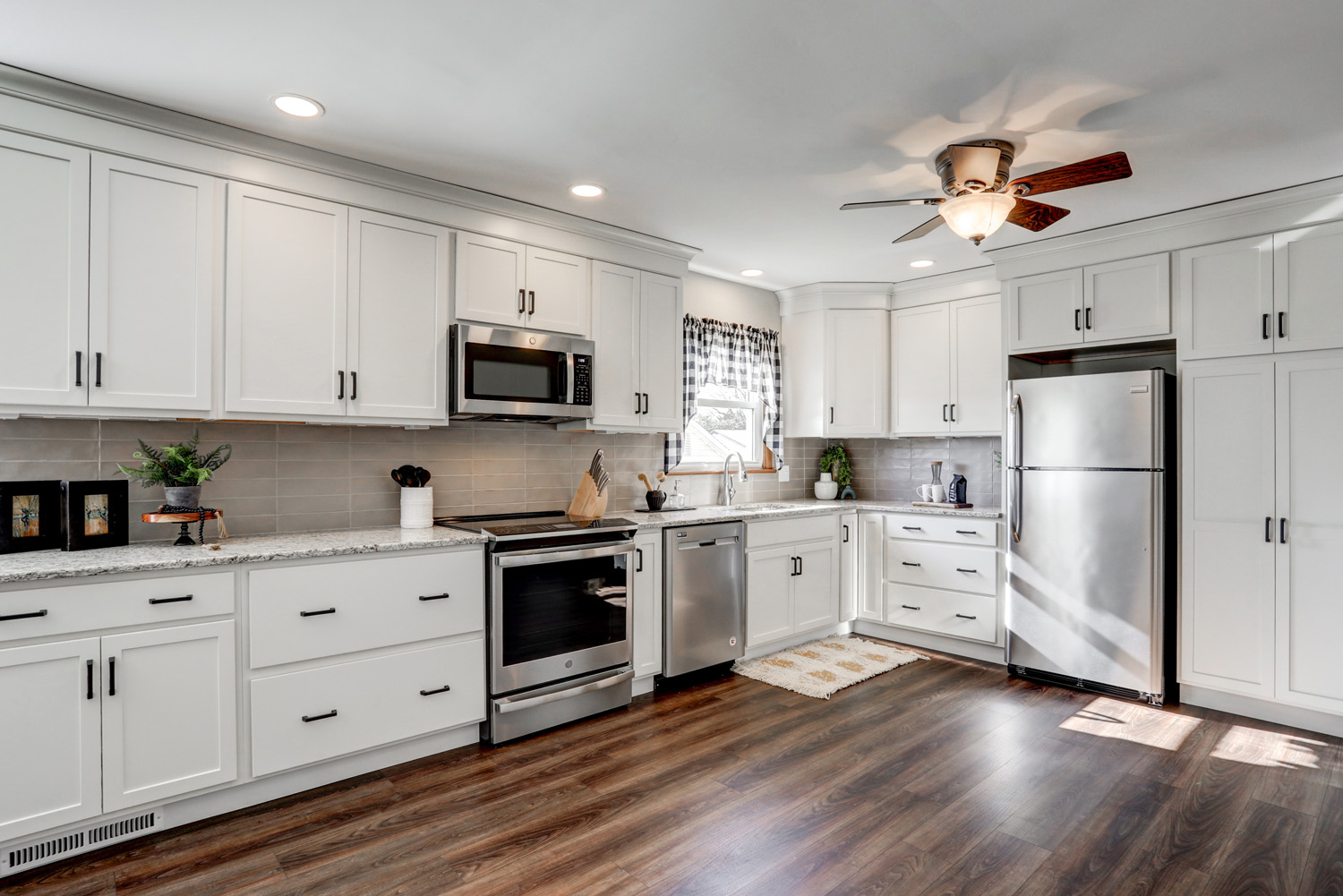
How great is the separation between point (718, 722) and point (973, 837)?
1.27m

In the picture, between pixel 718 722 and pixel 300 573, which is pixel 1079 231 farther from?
pixel 300 573

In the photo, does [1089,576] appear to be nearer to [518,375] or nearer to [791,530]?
[791,530]

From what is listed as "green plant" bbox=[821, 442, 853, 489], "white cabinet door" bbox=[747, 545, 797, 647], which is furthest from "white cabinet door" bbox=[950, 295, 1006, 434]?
"white cabinet door" bbox=[747, 545, 797, 647]

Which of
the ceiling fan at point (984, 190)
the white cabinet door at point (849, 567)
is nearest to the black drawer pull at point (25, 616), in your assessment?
the ceiling fan at point (984, 190)

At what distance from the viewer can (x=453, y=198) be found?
322 cm

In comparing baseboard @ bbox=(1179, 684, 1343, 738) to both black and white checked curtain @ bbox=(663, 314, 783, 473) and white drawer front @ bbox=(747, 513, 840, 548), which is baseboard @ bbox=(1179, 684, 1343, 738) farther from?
black and white checked curtain @ bbox=(663, 314, 783, 473)

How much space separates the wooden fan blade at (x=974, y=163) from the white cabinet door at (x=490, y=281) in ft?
6.52

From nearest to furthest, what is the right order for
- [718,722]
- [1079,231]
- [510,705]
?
[510,705] → [718,722] → [1079,231]

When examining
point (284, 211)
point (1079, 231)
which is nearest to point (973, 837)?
point (1079, 231)

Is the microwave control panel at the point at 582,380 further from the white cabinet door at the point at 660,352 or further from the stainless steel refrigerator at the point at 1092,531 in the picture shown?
the stainless steel refrigerator at the point at 1092,531

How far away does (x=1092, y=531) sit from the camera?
3723 millimetres

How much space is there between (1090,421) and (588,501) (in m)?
2.69

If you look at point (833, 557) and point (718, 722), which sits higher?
point (833, 557)

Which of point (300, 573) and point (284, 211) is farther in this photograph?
point (284, 211)
